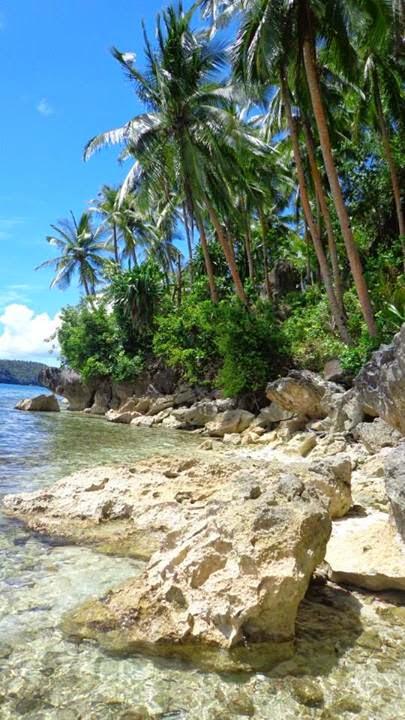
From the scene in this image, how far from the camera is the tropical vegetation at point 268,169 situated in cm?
1447

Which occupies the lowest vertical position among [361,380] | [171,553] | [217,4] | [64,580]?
[64,580]

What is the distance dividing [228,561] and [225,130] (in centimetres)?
1860

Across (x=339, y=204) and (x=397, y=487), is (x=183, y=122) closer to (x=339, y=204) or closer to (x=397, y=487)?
(x=339, y=204)

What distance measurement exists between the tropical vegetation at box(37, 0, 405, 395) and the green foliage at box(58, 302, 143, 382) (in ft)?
0.48

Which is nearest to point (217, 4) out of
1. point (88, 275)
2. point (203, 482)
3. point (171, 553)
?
point (203, 482)

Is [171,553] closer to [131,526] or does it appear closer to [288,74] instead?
[131,526]

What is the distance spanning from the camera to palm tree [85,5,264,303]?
63.3 ft

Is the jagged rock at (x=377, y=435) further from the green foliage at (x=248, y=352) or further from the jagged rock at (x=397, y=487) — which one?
the green foliage at (x=248, y=352)

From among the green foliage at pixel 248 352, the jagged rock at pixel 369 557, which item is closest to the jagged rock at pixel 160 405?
the green foliage at pixel 248 352

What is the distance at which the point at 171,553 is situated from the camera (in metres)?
3.98

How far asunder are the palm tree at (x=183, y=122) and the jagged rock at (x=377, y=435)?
11.7 meters

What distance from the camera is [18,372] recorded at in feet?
525

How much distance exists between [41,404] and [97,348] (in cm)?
514

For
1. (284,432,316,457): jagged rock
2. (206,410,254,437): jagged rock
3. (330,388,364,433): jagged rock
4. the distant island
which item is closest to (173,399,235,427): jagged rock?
(206,410,254,437): jagged rock
